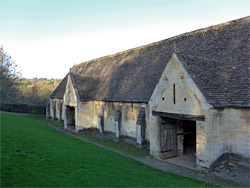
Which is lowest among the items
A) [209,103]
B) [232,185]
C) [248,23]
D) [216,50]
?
[232,185]

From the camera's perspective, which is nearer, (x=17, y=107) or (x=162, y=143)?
(x=162, y=143)

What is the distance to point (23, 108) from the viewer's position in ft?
133

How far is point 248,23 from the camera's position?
1561 cm

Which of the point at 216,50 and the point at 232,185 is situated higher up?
the point at 216,50

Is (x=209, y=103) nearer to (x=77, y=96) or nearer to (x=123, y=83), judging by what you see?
(x=123, y=83)

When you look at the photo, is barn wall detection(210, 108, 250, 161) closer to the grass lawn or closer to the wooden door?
the grass lawn

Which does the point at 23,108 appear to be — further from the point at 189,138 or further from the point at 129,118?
the point at 189,138

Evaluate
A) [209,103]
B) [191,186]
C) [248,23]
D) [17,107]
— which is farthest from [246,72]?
[17,107]

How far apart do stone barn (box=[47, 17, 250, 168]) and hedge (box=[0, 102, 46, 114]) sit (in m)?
19.5

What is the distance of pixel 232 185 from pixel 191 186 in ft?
7.75

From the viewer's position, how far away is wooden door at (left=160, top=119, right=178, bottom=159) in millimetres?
14039

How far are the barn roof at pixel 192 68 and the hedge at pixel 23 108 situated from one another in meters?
10.4

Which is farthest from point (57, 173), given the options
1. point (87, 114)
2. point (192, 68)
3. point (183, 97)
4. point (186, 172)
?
point (87, 114)

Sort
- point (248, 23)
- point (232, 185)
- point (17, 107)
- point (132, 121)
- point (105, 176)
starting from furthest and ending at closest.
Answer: point (17, 107) → point (132, 121) → point (248, 23) → point (232, 185) → point (105, 176)
